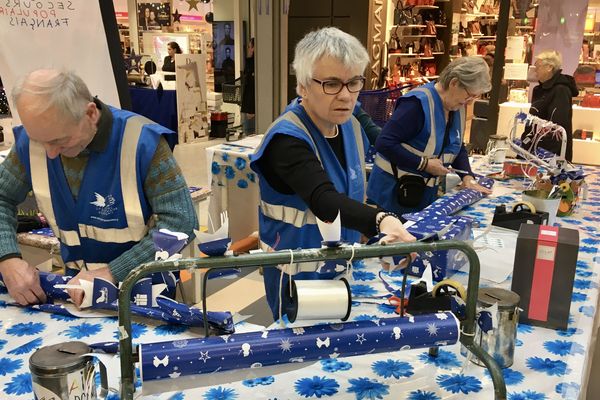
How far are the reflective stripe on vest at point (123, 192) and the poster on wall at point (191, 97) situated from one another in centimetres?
717

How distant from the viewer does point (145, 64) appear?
948 centimetres

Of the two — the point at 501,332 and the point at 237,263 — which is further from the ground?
the point at 237,263

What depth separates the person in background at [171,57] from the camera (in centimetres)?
905

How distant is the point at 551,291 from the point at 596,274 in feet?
1.91

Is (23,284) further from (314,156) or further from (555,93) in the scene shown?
(555,93)

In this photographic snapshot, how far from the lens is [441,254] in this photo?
1.92 meters

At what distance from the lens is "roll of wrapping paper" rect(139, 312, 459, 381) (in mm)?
1060

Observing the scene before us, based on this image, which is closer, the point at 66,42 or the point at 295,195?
the point at 295,195

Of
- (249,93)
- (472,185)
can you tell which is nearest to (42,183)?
(472,185)

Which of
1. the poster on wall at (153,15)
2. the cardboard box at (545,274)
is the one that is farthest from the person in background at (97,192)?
the poster on wall at (153,15)

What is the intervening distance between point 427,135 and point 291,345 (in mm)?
2117

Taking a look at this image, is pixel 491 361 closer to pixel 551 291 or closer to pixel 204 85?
pixel 551 291

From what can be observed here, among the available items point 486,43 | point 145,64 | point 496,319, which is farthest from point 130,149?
point 486,43

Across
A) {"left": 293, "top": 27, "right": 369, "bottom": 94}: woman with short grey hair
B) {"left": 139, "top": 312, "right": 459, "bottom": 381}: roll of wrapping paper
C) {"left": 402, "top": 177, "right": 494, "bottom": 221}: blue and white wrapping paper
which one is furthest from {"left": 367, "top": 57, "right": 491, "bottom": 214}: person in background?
{"left": 139, "top": 312, "right": 459, "bottom": 381}: roll of wrapping paper
